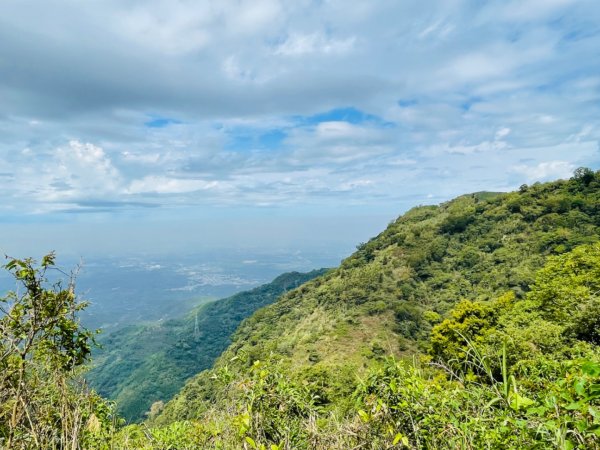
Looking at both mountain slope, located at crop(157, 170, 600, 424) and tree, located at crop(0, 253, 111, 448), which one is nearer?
tree, located at crop(0, 253, 111, 448)

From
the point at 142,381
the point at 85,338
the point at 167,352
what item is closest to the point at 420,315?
the point at 85,338

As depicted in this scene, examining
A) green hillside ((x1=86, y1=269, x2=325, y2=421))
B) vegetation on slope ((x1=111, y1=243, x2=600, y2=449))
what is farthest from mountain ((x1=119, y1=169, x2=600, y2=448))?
green hillside ((x1=86, y1=269, x2=325, y2=421))

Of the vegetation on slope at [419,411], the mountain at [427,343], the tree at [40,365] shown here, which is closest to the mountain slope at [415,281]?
the mountain at [427,343]

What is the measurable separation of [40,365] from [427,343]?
40.7 m

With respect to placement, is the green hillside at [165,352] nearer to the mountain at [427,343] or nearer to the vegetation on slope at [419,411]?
the mountain at [427,343]

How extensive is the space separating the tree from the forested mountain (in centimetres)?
102

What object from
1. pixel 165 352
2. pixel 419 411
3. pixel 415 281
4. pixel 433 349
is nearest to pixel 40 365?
pixel 419 411

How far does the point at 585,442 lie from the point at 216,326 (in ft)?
450

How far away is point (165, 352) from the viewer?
113m

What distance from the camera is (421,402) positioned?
3.35 m

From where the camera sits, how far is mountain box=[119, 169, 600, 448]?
3094 millimetres

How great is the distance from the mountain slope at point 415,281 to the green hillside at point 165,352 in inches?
1312

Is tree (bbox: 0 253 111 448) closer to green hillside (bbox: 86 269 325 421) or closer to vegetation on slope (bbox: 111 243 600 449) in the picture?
vegetation on slope (bbox: 111 243 600 449)

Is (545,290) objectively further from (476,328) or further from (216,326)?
(216,326)
